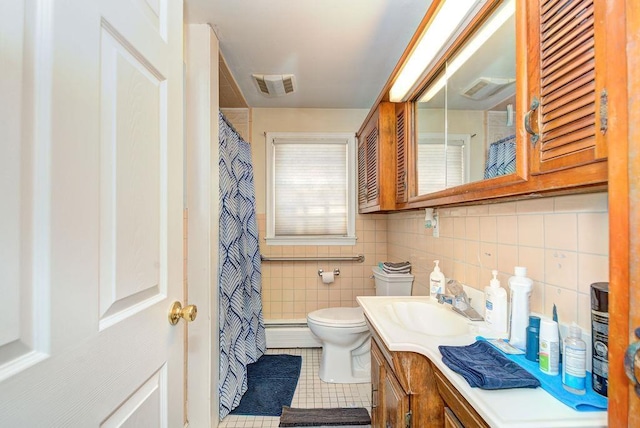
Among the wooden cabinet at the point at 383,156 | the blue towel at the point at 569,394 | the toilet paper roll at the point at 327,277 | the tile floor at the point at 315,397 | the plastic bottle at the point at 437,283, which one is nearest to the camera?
the blue towel at the point at 569,394

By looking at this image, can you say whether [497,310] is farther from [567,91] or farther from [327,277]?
[327,277]

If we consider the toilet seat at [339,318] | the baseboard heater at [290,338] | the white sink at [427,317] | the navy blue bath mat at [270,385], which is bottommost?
the navy blue bath mat at [270,385]

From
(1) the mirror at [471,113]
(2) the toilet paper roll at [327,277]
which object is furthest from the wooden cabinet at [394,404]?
(2) the toilet paper roll at [327,277]

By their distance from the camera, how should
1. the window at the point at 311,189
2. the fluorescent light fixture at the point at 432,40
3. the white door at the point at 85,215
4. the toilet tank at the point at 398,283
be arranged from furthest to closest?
the window at the point at 311,189 < the toilet tank at the point at 398,283 < the fluorescent light fixture at the point at 432,40 < the white door at the point at 85,215

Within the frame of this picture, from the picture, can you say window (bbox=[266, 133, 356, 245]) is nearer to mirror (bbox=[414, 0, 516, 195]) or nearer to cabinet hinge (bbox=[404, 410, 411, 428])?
mirror (bbox=[414, 0, 516, 195])

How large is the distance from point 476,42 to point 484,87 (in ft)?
0.55

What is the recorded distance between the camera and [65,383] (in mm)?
458

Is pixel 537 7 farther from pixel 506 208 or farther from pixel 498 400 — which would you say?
pixel 498 400

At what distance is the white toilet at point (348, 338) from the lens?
204cm

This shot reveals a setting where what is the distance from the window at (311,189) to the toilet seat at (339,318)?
2.34 feet

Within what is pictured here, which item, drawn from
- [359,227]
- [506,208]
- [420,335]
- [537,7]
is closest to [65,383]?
[420,335]

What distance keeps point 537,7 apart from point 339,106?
2.22m

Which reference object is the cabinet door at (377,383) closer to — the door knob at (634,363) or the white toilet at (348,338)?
the white toilet at (348,338)

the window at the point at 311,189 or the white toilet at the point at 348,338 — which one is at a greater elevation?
the window at the point at 311,189
